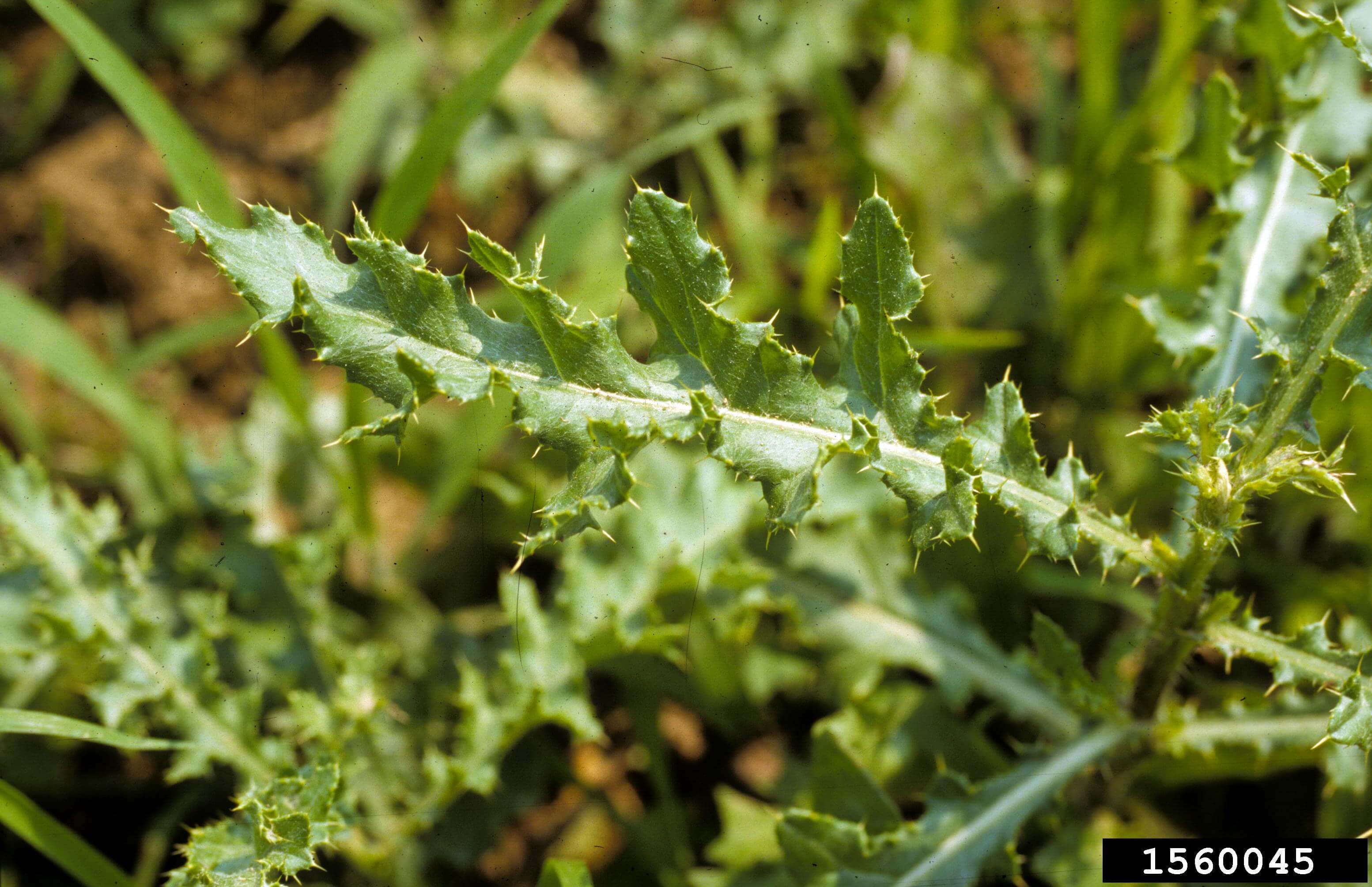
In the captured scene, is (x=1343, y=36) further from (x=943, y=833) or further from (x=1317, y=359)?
(x=943, y=833)

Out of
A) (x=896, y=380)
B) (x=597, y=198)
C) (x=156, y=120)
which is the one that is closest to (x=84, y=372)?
(x=156, y=120)

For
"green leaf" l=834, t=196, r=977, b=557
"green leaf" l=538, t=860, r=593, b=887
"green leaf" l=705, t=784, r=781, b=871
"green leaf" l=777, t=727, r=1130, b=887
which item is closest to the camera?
"green leaf" l=834, t=196, r=977, b=557

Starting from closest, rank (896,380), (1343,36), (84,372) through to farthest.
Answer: (1343,36), (896,380), (84,372)

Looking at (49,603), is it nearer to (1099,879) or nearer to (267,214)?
(267,214)

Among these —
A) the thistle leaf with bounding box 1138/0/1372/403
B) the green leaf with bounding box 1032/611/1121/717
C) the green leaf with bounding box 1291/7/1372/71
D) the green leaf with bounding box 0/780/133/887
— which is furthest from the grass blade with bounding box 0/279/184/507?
the green leaf with bounding box 1291/7/1372/71

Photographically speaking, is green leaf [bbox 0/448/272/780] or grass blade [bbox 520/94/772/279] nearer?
green leaf [bbox 0/448/272/780]

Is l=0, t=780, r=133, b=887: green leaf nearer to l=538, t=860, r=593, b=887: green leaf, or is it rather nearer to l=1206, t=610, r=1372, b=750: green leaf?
l=538, t=860, r=593, b=887: green leaf

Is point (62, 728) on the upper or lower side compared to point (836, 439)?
lower

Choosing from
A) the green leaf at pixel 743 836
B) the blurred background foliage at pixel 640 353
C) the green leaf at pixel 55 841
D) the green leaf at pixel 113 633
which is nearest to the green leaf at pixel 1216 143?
the blurred background foliage at pixel 640 353
